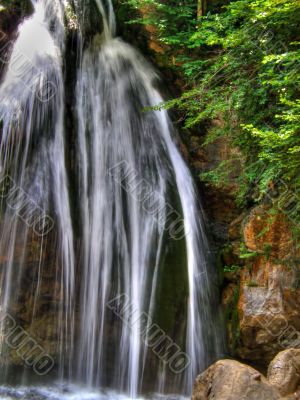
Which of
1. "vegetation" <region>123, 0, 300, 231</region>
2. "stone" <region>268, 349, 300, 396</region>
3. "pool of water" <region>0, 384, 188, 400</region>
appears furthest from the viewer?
Result: "pool of water" <region>0, 384, 188, 400</region>

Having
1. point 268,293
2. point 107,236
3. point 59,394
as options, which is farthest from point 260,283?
point 59,394

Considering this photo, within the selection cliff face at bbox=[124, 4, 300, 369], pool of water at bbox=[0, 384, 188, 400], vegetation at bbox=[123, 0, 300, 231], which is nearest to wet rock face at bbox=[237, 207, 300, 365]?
cliff face at bbox=[124, 4, 300, 369]

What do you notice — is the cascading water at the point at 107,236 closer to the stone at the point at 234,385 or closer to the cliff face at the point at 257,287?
the cliff face at the point at 257,287

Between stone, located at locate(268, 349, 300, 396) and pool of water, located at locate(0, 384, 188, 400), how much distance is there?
7.15 feet

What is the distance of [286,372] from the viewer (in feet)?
14.3

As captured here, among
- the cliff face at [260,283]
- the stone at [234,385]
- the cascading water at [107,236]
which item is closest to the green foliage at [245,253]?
the cliff face at [260,283]

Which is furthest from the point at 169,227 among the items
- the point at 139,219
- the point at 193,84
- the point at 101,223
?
the point at 193,84

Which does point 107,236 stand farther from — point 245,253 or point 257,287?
point 257,287

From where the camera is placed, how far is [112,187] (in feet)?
24.5

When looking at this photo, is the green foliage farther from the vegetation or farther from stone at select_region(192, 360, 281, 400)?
stone at select_region(192, 360, 281, 400)

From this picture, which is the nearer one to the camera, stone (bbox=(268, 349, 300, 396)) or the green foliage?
stone (bbox=(268, 349, 300, 396))

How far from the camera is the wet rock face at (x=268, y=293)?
6.33 meters

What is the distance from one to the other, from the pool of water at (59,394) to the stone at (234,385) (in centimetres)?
192

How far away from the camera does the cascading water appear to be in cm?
634
